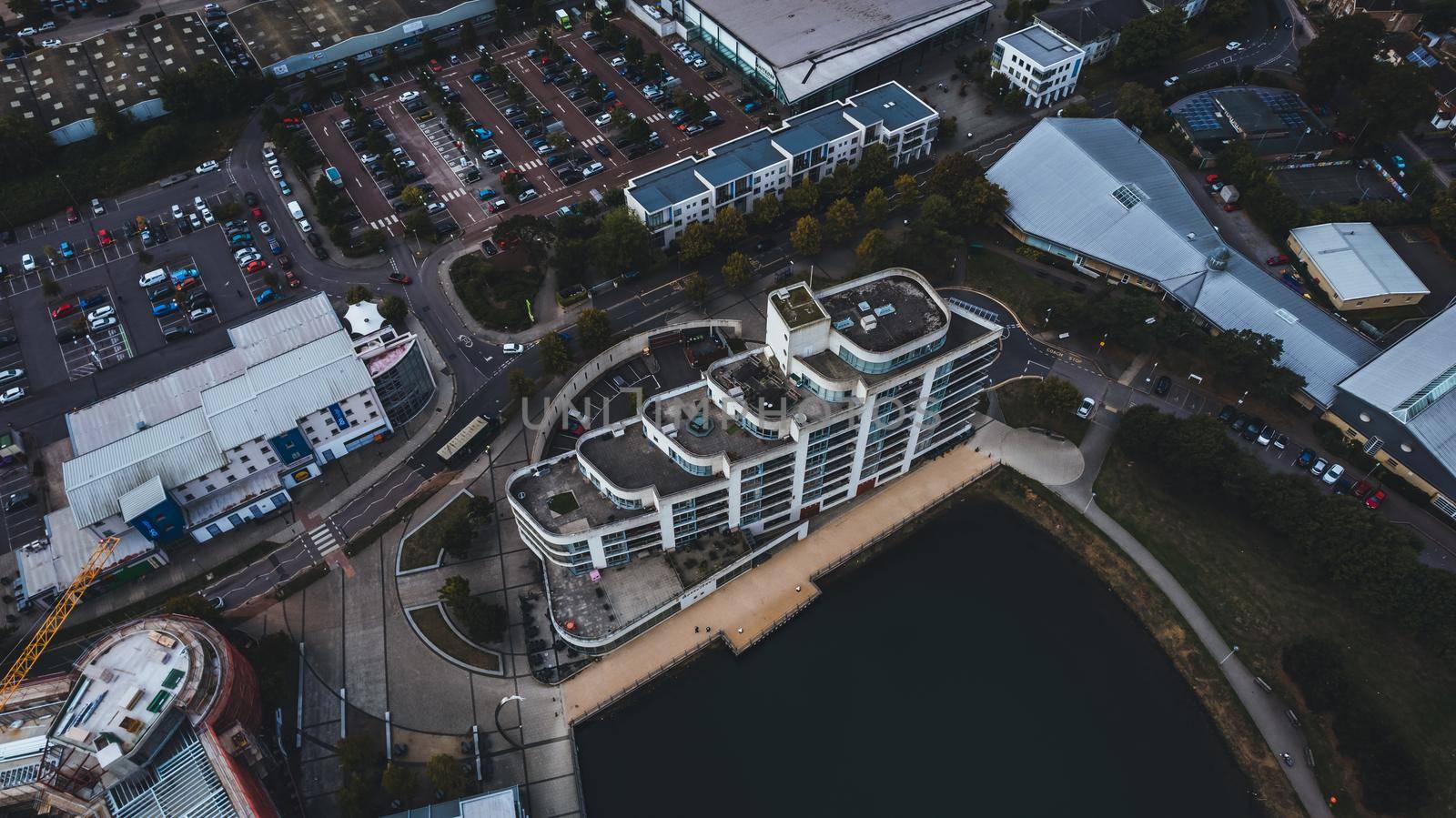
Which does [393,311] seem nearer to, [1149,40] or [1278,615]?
[1278,615]

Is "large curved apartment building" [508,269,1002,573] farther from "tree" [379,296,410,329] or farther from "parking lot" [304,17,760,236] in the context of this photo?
"parking lot" [304,17,760,236]

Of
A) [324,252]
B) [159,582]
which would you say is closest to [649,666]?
[159,582]

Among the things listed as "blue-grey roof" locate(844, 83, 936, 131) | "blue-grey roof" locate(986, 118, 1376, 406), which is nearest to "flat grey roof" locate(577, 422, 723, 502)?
"blue-grey roof" locate(986, 118, 1376, 406)

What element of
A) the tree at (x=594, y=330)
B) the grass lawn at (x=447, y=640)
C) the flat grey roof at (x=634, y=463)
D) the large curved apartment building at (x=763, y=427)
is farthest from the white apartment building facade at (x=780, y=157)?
the grass lawn at (x=447, y=640)

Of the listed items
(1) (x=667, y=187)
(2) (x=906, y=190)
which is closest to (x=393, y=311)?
(1) (x=667, y=187)

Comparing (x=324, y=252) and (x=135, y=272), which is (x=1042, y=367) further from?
(x=135, y=272)
